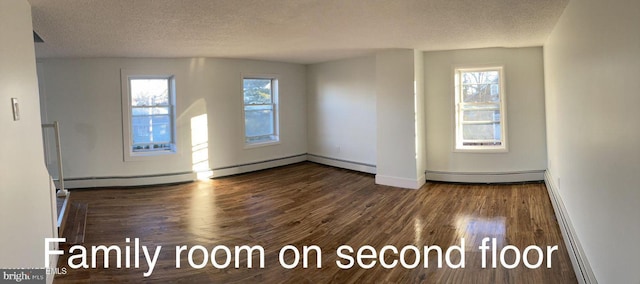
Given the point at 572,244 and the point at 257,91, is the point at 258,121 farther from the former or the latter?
the point at 572,244

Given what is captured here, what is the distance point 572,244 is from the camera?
2.93 metres

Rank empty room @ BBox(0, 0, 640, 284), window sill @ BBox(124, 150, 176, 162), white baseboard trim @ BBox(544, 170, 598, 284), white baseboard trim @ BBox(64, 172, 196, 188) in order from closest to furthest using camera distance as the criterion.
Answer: empty room @ BBox(0, 0, 640, 284)
white baseboard trim @ BBox(544, 170, 598, 284)
white baseboard trim @ BBox(64, 172, 196, 188)
window sill @ BBox(124, 150, 176, 162)

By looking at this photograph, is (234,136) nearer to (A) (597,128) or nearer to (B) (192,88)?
(B) (192,88)

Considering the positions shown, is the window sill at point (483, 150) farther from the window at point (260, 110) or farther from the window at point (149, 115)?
the window at point (149, 115)

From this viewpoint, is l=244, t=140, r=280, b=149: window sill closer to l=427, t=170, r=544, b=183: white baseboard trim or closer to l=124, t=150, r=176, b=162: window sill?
l=124, t=150, r=176, b=162: window sill

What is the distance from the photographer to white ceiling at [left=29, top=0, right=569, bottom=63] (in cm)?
297

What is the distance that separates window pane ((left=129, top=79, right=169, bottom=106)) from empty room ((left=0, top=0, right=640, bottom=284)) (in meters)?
0.03

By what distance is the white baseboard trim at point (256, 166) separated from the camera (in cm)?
657

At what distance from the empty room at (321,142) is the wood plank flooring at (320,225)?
28 mm

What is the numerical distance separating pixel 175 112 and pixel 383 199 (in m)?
3.70

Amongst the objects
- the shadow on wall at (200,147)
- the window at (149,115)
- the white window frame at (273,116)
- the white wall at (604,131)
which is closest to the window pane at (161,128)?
the window at (149,115)

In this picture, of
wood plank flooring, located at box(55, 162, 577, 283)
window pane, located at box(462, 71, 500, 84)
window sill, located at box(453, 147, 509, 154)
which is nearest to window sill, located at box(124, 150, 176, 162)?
wood plank flooring, located at box(55, 162, 577, 283)

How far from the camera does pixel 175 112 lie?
243 inches

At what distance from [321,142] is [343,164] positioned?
0.80m
